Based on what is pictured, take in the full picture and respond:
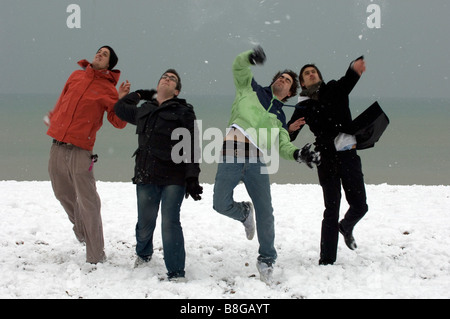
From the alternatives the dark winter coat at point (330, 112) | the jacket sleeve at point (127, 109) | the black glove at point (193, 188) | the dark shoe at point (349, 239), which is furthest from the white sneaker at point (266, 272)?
the jacket sleeve at point (127, 109)

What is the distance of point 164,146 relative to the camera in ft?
15.6

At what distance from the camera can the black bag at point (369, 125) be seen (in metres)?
5.30

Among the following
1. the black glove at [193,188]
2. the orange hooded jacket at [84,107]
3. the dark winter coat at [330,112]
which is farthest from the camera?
the dark winter coat at [330,112]

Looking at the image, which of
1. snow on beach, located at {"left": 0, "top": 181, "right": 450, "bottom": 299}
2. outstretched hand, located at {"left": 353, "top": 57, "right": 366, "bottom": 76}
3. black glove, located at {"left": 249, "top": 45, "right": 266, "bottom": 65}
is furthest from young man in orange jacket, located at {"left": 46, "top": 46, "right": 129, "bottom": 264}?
outstretched hand, located at {"left": 353, "top": 57, "right": 366, "bottom": 76}

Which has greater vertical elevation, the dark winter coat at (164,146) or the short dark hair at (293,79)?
the short dark hair at (293,79)

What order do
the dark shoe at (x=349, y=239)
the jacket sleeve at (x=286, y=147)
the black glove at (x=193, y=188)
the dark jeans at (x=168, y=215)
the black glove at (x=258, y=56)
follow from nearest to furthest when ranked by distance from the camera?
1. the black glove at (x=258, y=56)
2. the black glove at (x=193, y=188)
3. the dark jeans at (x=168, y=215)
4. the jacket sleeve at (x=286, y=147)
5. the dark shoe at (x=349, y=239)

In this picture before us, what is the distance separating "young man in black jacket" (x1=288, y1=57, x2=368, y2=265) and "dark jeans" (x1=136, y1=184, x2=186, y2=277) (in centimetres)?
177

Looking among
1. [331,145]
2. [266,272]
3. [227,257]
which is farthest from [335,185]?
[227,257]

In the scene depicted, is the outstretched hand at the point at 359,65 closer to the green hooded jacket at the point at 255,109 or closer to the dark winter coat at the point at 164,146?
the green hooded jacket at the point at 255,109

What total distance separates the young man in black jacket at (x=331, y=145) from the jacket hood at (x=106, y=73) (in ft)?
7.49

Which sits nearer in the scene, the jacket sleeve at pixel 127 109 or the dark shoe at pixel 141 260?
the jacket sleeve at pixel 127 109

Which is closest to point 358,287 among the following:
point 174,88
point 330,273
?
point 330,273

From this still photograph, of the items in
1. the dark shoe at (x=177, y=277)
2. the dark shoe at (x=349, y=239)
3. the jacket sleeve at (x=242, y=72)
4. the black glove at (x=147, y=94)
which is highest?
the jacket sleeve at (x=242, y=72)

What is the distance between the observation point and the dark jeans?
4.73 m
